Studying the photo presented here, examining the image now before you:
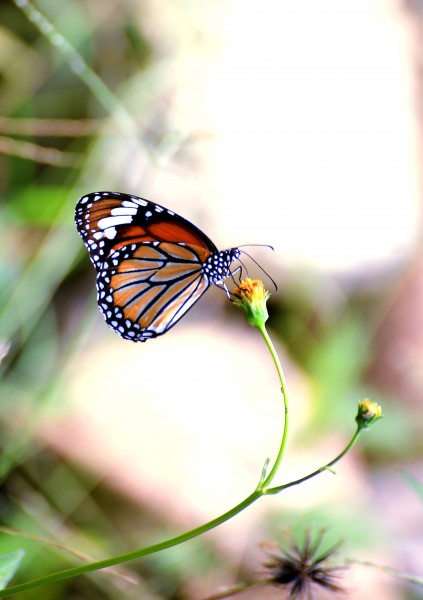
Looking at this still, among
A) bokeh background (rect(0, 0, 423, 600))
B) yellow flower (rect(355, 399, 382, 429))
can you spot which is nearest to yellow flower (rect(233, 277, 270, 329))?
yellow flower (rect(355, 399, 382, 429))

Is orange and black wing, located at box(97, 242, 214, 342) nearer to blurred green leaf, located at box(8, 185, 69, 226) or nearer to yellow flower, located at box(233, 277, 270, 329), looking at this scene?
yellow flower, located at box(233, 277, 270, 329)

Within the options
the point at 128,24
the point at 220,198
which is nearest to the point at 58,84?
the point at 128,24

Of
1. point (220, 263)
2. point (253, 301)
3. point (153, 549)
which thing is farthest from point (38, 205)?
point (153, 549)

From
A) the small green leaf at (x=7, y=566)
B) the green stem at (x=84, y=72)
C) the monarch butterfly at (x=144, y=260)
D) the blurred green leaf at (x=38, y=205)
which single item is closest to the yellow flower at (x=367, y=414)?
the small green leaf at (x=7, y=566)

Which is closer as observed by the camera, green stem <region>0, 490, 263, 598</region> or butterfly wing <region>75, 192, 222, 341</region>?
green stem <region>0, 490, 263, 598</region>

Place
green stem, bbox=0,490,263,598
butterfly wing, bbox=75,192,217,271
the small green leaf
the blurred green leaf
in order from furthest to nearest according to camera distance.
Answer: the blurred green leaf < butterfly wing, bbox=75,192,217,271 < the small green leaf < green stem, bbox=0,490,263,598

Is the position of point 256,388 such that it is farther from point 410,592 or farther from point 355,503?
point 410,592

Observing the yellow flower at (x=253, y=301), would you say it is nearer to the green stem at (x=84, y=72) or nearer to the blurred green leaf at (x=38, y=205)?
the green stem at (x=84, y=72)
